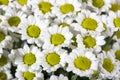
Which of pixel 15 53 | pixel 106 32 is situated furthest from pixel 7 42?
pixel 106 32

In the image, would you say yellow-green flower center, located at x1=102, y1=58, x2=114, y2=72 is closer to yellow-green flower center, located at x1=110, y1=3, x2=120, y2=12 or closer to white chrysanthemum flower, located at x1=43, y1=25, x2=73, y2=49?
white chrysanthemum flower, located at x1=43, y1=25, x2=73, y2=49

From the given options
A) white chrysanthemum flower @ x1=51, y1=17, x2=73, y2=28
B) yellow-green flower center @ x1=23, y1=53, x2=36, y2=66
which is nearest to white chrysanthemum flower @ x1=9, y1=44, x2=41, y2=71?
yellow-green flower center @ x1=23, y1=53, x2=36, y2=66

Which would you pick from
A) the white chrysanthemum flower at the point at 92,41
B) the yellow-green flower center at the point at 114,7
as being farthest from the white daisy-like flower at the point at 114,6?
the white chrysanthemum flower at the point at 92,41

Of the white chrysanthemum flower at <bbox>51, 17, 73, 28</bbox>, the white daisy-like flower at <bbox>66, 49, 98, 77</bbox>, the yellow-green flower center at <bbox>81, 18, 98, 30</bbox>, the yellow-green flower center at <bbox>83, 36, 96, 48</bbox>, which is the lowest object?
the white daisy-like flower at <bbox>66, 49, 98, 77</bbox>

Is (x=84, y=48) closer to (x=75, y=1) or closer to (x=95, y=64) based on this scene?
(x=95, y=64)

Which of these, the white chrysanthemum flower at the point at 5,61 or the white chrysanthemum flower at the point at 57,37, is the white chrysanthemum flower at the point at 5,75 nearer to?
the white chrysanthemum flower at the point at 5,61

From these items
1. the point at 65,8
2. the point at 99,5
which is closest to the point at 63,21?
the point at 65,8

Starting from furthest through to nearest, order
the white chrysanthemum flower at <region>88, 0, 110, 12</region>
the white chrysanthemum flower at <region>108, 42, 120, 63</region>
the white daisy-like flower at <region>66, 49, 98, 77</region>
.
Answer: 1. the white chrysanthemum flower at <region>88, 0, 110, 12</region>
2. the white chrysanthemum flower at <region>108, 42, 120, 63</region>
3. the white daisy-like flower at <region>66, 49, 98, 77</region>
